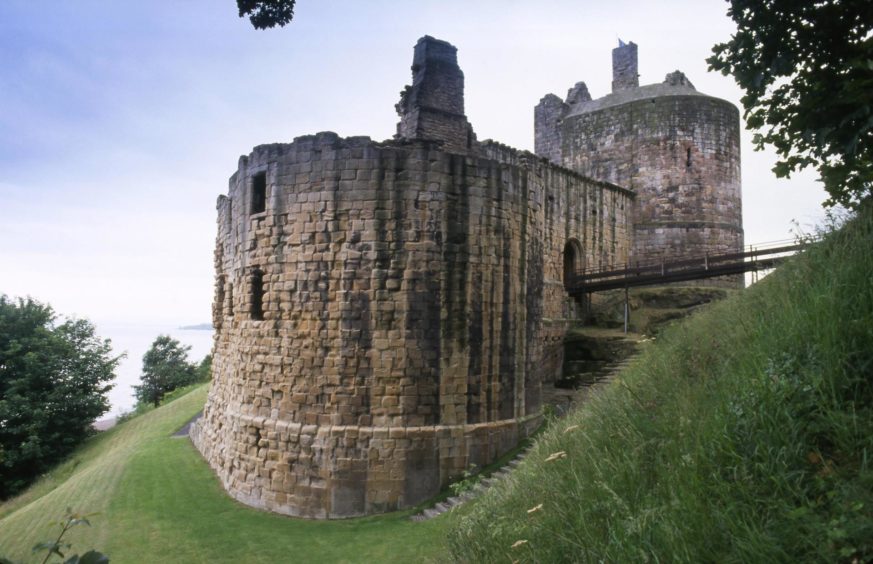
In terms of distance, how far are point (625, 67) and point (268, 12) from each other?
2089 centimetres

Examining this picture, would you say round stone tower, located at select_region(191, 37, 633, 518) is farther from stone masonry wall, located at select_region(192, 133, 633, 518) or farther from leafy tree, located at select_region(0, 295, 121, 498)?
leafy tree, located at select_region(0, 295, 121, 498)

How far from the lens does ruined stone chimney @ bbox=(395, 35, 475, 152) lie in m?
13.7

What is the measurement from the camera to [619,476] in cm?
418

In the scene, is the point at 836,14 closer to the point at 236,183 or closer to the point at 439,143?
the point at 439,143

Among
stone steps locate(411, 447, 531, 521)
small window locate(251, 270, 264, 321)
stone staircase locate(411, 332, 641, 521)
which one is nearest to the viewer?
stone steps locate(411, 447, 531, 521)

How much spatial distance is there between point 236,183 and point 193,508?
6.53 metres

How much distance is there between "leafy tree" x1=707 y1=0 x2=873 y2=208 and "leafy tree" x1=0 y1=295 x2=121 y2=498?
23.5 m

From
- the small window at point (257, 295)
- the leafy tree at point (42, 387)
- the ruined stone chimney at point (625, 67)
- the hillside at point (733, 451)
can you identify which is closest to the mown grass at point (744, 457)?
the hillside at point (733, 451)

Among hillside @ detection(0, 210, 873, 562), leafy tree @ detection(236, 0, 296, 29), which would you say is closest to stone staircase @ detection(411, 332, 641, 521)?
hillside @ detection(0, 210, 873, 562)

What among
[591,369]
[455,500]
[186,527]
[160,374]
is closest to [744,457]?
[455,500]

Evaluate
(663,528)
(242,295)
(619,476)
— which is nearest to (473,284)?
(242,295)

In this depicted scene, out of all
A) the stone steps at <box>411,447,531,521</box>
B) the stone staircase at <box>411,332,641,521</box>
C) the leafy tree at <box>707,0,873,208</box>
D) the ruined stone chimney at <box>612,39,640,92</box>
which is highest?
the ruined stone chimney at <box>612,39,640,92</box>

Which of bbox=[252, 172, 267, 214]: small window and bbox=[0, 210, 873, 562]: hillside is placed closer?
bbox=[0, 210, 873, 562]: hillside

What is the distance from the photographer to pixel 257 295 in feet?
36.8
